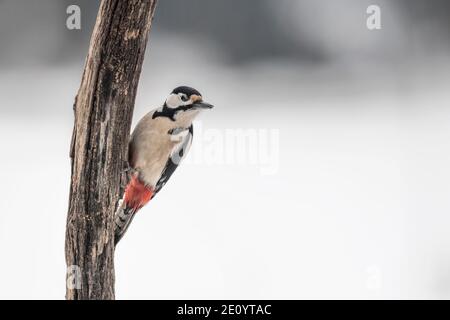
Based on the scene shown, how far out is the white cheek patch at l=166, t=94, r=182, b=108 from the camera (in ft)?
6.11

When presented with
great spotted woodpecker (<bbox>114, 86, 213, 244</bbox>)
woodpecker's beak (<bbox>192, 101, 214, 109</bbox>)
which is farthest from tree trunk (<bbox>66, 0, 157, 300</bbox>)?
woodpecker's beak (<bbox>192, 101, 214, 109</bbox>)

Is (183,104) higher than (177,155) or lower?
higher

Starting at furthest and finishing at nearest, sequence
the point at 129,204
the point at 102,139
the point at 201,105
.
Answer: the point at 129,204, the point at 201,105, the point at 102,139

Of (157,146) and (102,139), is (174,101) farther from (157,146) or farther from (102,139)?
(102,139)

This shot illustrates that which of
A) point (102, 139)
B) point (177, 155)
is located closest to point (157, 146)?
point (177, 155)

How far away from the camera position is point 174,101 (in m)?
1.87

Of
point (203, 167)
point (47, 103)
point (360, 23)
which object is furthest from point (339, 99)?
point (47, 103)

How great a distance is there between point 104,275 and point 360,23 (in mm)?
2340

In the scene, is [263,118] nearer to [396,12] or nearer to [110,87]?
[396,12]

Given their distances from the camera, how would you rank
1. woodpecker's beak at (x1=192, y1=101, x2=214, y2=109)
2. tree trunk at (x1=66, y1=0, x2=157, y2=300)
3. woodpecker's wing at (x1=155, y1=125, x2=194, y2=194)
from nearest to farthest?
1. tree trunk at (x1=66, y1=0, x2=157, y2=300)
2. woodpecker's beak at (x1=192, y1=101, x2=214, y2=109)
3. woodpecker's wing at (x1=155, y1=125, x2=194, y2=194)

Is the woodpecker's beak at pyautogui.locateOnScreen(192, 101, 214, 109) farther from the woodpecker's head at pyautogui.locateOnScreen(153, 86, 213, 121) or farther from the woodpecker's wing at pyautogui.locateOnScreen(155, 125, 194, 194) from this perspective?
the woodpecker's wing at pyautogui.locateOnScreen(155, 125, 194, 194)

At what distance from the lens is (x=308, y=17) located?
12.2 feet

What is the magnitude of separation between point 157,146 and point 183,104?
0.13 meters

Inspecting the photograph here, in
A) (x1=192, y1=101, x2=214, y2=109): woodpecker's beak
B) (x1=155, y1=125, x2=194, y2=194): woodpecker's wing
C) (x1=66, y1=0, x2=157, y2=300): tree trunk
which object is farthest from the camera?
(x1=155, y1=125, x2=194, y2=194): woodpecker's wing
